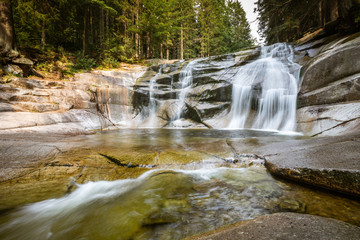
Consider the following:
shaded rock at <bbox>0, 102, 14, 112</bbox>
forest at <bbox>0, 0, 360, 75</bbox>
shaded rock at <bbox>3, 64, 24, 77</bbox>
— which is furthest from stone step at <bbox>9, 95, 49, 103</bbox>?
forest at <bbox>0, 0, 360, 75</bbox>

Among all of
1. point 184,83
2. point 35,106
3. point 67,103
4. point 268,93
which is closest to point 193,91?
point 184,83

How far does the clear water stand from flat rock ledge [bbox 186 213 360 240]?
468 mm

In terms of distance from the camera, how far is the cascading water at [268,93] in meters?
7.48

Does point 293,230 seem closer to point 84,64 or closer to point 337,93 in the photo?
point 337,93

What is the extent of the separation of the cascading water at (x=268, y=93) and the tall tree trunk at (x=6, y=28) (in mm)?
13392

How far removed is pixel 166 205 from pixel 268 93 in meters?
8.45

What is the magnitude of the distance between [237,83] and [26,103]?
11042 mm

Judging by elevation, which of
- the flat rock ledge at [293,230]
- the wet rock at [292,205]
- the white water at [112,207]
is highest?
the flat rock ledge at [293,230]

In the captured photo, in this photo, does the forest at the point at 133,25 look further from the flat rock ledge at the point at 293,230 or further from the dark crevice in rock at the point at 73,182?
the dark crevice in rock at the point at 73,182

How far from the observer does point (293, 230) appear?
4.08 ft

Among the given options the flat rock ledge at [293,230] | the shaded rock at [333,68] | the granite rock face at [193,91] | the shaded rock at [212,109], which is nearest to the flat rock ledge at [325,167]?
the flat rock ledge at [293,230]

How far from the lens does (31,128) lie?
5520mm

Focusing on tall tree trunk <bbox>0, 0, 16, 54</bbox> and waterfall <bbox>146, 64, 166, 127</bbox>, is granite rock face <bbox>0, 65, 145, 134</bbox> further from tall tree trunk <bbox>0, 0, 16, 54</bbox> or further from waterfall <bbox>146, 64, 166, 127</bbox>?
tall tree trunk <bbox>0, 0, 16, 54</bbox>

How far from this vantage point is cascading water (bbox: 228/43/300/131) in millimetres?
7480
